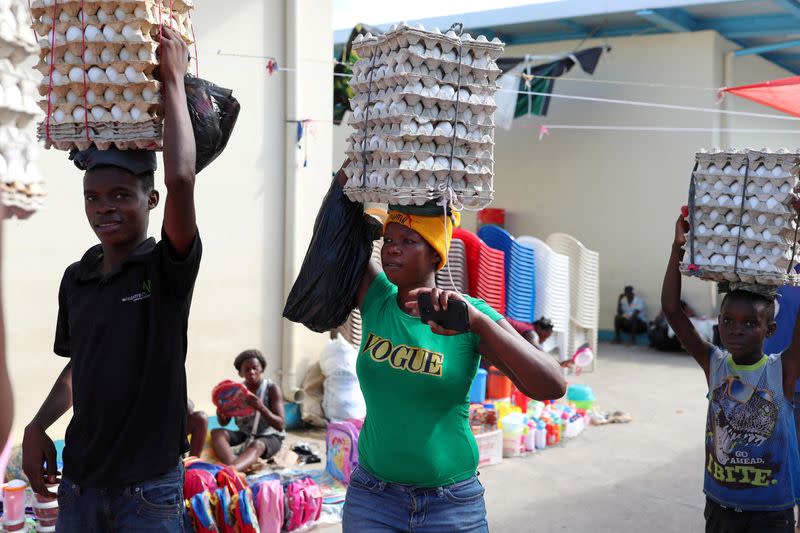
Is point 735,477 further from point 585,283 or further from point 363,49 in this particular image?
point 585,283

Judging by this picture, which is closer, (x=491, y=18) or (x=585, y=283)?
(x=585, y=283)

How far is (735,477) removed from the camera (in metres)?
3.35

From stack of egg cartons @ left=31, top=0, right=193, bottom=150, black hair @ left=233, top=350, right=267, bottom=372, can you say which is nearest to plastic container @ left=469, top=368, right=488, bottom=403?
black hair @ left=233, top=350, right=267, bottom=372

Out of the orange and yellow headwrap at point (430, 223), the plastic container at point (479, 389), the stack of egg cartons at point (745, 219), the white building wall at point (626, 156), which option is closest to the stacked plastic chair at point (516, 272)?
the plastic container at point (479, 389)

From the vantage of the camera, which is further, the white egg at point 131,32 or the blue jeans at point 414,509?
the blue jeans at point 414,509

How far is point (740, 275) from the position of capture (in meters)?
3.39

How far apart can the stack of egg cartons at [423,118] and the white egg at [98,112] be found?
0.76 metres

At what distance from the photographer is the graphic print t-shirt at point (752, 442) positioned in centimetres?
332

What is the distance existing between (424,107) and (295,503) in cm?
316

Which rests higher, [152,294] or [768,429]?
[152,294]

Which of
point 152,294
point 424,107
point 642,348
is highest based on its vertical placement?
point 424,107

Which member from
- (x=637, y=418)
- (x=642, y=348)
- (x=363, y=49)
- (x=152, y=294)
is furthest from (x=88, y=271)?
(x=642, y=348)

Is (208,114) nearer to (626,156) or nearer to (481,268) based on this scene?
(481,268)

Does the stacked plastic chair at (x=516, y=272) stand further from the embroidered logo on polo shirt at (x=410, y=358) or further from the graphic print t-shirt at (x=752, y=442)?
the embroidered logo on polo shirt at (x=410, y=358)
